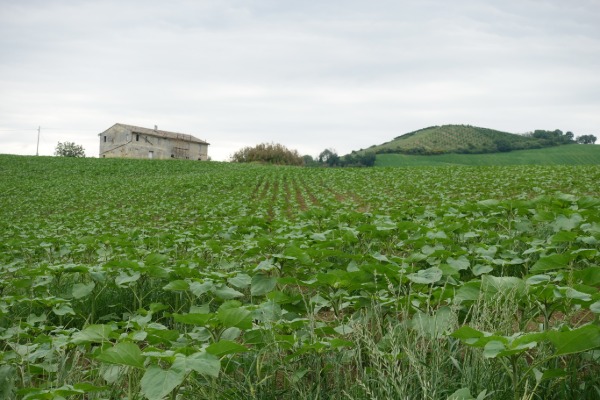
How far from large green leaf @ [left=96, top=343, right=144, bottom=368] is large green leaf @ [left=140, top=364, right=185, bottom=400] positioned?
123 millimetres

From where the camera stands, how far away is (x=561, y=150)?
77.7 metres

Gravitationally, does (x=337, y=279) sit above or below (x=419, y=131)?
below

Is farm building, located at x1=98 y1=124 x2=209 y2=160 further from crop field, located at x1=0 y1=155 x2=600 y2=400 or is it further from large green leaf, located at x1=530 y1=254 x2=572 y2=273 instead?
large green leaf, located at x1=530 y1=254 x2=572 y2=273

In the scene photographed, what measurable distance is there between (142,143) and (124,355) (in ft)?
252

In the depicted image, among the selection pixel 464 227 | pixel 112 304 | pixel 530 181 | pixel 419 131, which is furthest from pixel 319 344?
pixel 419 131

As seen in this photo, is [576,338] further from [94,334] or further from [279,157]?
Result: [279,157]

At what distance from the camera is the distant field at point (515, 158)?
71.3 meters

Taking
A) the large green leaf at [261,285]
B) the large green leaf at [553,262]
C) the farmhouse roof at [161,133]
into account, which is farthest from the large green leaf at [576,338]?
the farmhouse roof at [161,133]

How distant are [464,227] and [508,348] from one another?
4.55 m

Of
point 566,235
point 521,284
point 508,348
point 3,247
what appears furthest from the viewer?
point 3,247

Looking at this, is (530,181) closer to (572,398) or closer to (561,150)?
(572,398)

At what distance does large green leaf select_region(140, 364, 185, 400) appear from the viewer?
1899 mm

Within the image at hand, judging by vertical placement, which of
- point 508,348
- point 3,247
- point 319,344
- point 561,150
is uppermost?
point 561,150

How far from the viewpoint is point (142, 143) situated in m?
74.6
